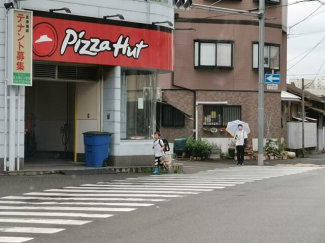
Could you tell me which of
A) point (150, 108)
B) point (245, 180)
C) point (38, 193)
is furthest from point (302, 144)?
point (38, 193)

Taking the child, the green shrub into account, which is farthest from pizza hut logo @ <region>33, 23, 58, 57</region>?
the green shrub

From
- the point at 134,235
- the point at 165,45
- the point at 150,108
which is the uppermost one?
the point at 165,45

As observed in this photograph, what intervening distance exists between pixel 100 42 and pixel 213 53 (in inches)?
584

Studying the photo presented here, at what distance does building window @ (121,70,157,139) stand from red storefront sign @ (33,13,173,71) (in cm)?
62

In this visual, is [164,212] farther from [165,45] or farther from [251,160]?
[251,160]

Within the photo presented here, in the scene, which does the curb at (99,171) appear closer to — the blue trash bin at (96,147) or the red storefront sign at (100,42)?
the blue trash bin at (96,147)

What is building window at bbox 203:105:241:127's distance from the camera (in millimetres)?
37781

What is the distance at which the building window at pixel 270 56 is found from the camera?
125ft

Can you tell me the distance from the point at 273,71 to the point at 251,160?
5932 mm

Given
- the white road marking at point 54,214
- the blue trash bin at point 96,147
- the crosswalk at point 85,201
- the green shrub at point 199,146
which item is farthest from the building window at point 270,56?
the white road marking at point 54,214

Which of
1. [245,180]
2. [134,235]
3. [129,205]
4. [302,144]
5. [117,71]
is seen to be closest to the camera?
[134,235]

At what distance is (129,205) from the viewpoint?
44.8ft

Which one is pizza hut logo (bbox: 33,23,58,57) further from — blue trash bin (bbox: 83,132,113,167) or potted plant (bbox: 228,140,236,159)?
potted plant (bbox: 228,140,236,159)

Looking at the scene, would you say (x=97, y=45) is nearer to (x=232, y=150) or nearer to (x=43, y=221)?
(x=43, y=221)
